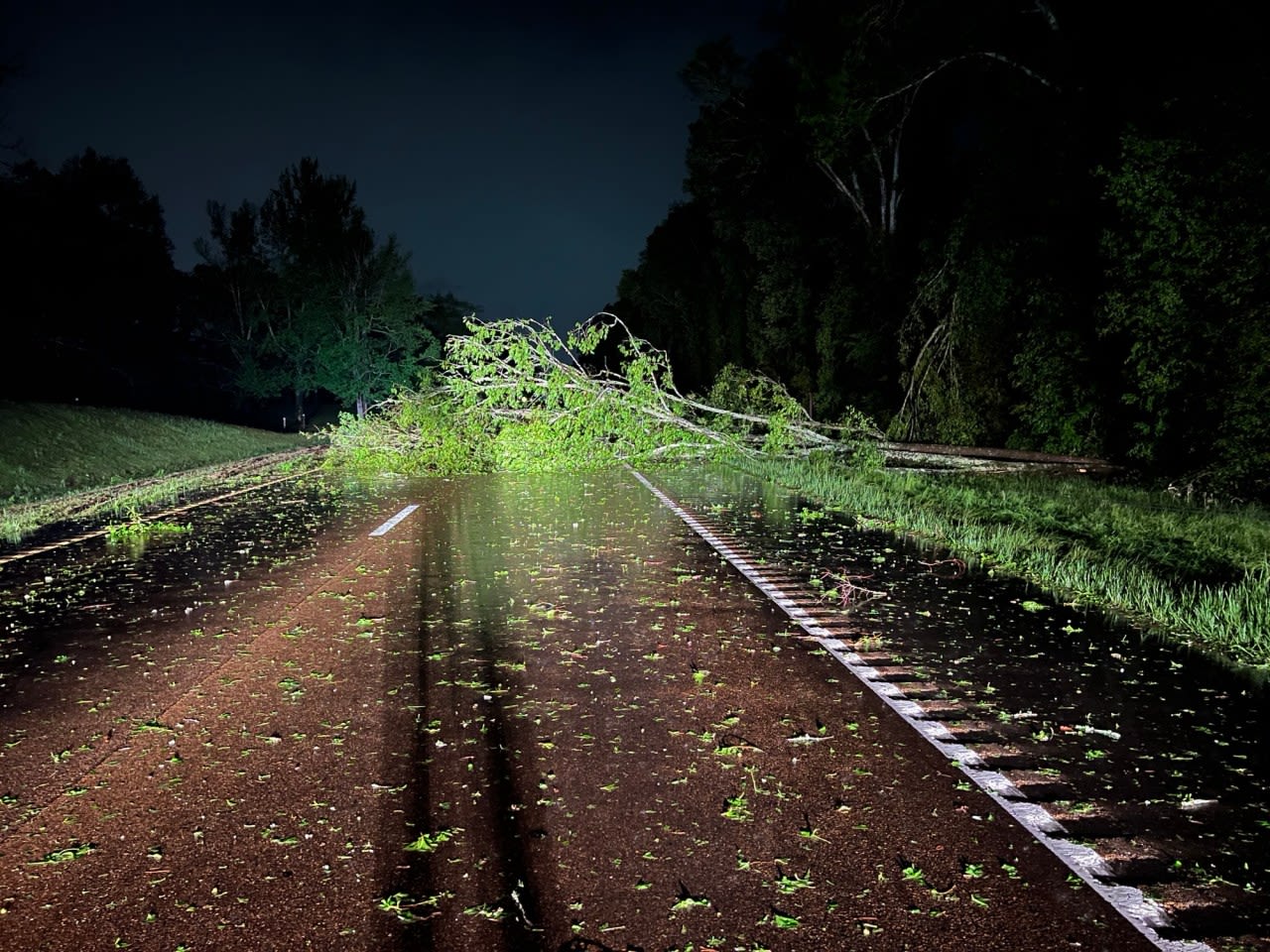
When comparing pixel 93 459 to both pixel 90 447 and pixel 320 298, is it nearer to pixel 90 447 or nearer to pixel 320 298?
pixel 90 447

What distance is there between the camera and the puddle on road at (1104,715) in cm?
319

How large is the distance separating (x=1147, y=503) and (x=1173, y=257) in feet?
11.5

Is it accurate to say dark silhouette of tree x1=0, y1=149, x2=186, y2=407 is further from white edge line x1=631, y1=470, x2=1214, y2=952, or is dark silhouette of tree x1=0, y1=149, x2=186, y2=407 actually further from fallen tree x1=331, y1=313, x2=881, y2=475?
white edge line x1=631, y1=470, x2=1214, y2=952

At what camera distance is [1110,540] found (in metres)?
9.40

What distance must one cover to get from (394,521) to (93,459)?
13676mm

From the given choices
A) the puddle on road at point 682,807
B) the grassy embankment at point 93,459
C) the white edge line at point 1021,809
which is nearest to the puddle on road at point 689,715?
the puddle on road at point 682,807

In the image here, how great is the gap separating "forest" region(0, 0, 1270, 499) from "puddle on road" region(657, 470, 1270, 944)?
7.12 metres

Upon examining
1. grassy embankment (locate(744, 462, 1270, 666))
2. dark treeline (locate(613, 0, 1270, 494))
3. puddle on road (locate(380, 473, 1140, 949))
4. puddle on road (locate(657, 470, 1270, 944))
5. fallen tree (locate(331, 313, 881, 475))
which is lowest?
puddle on road (locate(380, 473, 1140, 949))

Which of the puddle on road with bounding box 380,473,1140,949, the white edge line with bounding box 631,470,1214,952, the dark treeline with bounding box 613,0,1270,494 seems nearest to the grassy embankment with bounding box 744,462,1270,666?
the dark treeline with bounding box 613,0,1270,494

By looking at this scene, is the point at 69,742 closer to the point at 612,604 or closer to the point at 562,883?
the point at 562,883

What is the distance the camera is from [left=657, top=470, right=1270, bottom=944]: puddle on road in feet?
10.5

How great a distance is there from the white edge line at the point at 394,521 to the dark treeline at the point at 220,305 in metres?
35.4

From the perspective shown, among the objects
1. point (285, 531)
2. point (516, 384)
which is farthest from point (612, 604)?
point (516, 384)

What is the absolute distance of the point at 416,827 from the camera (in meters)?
3.29
